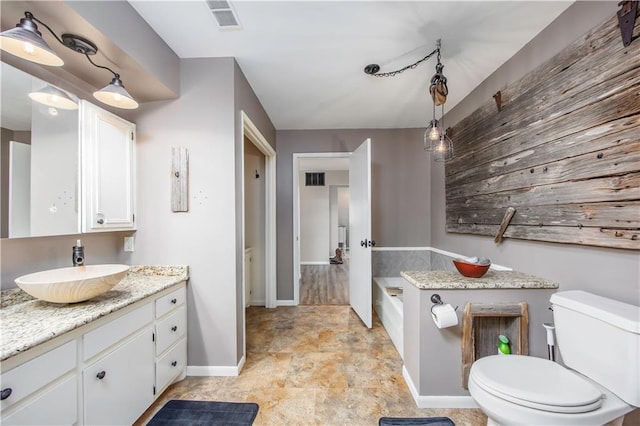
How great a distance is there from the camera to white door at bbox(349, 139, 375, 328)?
8.89 feet

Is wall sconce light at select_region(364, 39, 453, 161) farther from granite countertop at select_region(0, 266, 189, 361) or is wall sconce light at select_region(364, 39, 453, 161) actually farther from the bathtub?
granite countertop at select_region(0, 266, 189, 361)

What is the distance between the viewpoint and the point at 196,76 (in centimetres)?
191

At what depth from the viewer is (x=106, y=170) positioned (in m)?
1.66

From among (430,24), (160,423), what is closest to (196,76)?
(430,24)

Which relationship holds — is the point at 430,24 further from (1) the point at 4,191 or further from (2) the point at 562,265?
(1) the point at 4,191

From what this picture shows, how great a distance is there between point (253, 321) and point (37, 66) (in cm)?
272

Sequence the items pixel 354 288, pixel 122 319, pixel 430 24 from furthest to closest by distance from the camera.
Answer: pixel 354 288 → pixel 430 24 → pixel 122 319

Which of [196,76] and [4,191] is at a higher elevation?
[196,76]

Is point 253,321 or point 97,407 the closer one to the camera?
point 97,407

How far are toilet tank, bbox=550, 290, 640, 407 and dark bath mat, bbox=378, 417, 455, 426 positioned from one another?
0.74m

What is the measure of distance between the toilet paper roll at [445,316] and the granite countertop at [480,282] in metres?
0.13

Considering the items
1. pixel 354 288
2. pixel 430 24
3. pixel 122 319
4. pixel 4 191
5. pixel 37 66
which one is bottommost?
pixel 354 288

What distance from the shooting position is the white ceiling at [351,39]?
1.45m

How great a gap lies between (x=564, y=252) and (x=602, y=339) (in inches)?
21.3
